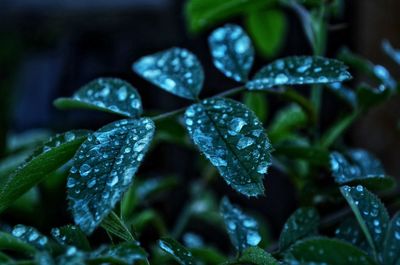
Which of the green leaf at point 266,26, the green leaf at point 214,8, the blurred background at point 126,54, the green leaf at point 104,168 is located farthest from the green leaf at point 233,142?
the blurred background at point 126,54

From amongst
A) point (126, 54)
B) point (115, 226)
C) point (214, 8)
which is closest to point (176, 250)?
point (115, 226)

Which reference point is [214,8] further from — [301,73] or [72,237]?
[72,237]

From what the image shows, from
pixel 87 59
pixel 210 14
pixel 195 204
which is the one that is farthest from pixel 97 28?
pixel 210 14

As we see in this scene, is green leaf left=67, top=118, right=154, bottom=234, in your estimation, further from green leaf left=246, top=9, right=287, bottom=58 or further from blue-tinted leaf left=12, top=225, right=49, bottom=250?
green leaf left=246, top=9, right=287, bottom=58

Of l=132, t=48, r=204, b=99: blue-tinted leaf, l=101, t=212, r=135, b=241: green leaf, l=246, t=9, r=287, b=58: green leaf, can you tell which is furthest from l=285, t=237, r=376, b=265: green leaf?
l=246, t=9, r=287, b=58: green leaf

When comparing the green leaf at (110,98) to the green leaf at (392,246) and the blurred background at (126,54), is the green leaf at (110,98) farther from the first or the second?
the blurred background at (126,54)

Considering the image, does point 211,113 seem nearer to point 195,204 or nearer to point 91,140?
point 91,140
